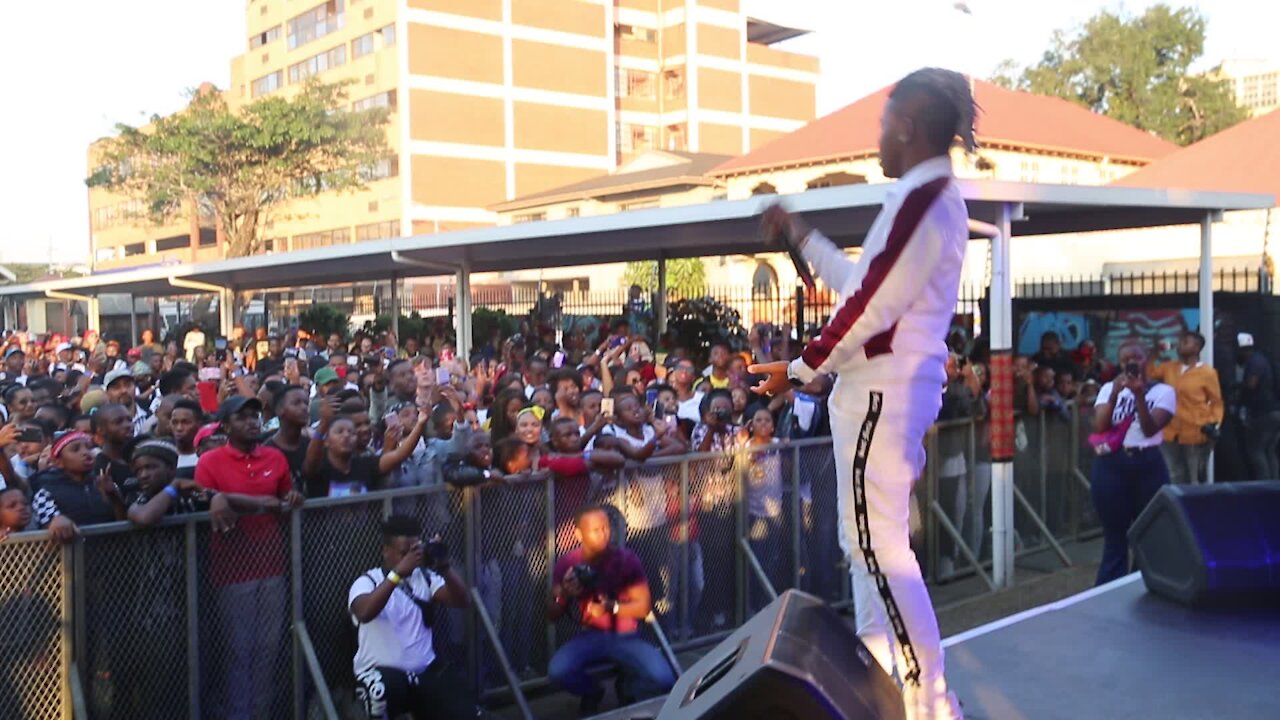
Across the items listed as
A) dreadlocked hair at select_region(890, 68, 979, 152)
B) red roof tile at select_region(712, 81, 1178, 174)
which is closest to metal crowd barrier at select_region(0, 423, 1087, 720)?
dreadlocked hair at select_region(890, 68, 979, 152)

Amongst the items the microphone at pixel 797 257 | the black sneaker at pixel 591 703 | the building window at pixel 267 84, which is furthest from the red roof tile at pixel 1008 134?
the building window at pixel 267 84

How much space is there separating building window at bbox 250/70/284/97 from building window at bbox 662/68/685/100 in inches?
807

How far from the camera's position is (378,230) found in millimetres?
54625

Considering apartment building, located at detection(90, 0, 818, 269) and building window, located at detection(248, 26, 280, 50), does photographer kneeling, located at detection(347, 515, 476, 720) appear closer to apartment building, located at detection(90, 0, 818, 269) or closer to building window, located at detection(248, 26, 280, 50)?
apartment building, located at detection(90, 0, 818, 269)

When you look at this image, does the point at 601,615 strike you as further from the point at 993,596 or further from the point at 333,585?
the point at 993,596

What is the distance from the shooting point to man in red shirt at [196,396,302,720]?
5.49 meters

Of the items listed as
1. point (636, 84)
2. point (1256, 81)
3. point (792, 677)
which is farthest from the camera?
point (1256, 81)

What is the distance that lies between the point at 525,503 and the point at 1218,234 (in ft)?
60.0

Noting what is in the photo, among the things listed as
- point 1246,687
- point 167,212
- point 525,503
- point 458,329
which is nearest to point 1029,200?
point 525,503

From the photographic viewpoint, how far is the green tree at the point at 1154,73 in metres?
47.4

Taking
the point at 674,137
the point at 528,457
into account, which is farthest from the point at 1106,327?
the point at 674,137

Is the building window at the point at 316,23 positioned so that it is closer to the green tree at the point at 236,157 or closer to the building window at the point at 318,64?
the building window at the point at 318,64

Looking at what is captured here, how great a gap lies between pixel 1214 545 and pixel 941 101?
3.05m

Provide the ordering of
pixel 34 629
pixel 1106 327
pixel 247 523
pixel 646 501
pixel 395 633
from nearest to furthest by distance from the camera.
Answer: pixel 34 629 < pixel 247 523 < pixel 395 633 < pixel 646 501 < pixel 1106 327
